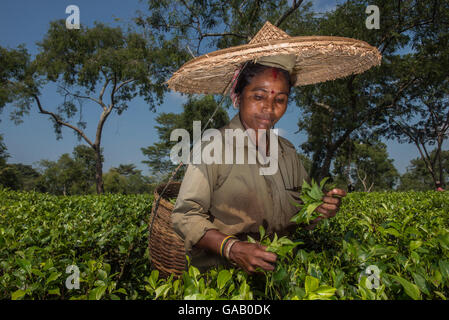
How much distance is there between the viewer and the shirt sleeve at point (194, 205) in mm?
1697

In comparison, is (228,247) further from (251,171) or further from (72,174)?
(72,174)

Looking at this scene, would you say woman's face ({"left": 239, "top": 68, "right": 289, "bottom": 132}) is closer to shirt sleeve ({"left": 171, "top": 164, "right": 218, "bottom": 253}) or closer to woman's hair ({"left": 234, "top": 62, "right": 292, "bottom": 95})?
woman's hair ({"left": 234, "top": 62, "right": 292, "bottom": 95})

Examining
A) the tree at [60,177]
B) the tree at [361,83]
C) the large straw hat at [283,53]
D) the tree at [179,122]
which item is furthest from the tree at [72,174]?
the large straw hat at [283,53]

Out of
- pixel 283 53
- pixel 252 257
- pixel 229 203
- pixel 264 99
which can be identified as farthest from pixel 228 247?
pixel 283 53

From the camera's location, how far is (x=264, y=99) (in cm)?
212

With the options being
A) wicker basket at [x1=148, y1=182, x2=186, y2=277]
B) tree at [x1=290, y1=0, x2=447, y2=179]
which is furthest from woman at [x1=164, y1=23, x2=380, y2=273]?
tree at [x1=290, y1=0, x2=447, y2=179]

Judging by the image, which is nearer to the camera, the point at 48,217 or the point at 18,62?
the point at 48,217

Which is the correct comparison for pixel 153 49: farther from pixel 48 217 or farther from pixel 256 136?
pixel 256 136

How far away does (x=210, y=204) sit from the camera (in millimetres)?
2066

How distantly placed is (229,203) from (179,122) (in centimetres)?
2963

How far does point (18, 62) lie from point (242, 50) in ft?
70.9

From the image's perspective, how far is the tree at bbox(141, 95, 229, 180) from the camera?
23.4m

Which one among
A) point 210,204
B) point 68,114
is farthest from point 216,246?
point 68,114

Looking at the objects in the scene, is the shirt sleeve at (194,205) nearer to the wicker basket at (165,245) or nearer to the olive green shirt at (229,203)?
the olive green shirt at (229,203)
